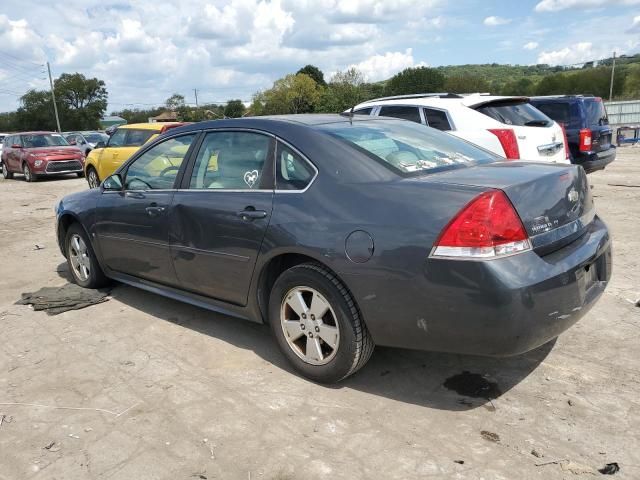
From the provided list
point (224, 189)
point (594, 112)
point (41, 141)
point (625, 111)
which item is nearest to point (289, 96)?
point (625, 111)

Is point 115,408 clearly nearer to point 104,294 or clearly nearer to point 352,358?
point 352,358

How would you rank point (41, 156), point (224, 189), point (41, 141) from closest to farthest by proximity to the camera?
point (224, 189) → point (41, 156) → point (41, 141)

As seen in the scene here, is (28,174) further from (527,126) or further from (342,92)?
(342,92)

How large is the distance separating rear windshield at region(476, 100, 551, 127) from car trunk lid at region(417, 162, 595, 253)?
14.7ft

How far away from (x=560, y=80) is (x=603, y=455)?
84426 mm

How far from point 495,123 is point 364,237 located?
16.8 ft

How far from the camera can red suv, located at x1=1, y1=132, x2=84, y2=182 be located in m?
17.9

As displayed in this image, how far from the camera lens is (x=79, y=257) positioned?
220 inches

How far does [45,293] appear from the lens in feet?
18.2

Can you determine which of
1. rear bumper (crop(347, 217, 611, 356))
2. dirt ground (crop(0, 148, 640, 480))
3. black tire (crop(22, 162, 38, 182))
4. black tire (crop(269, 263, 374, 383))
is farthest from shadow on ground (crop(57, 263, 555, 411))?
black tire (crop(22, 162, 38, 182))

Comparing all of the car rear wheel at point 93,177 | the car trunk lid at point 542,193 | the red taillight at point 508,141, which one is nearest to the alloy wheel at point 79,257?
the car trunk lid at point 542,193

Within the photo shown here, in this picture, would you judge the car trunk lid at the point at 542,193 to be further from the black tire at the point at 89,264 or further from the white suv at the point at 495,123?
the white suv at the point at 495,123

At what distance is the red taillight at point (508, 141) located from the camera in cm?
727

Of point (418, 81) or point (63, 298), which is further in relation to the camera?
point (418, 81)
